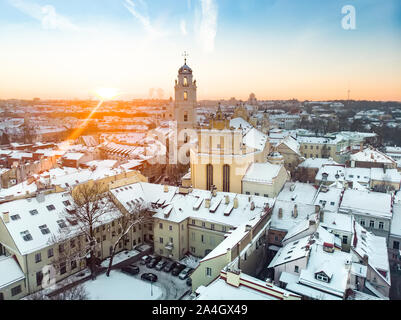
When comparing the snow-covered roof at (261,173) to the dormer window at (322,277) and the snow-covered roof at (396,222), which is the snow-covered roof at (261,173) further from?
the dormer window at (322,277)

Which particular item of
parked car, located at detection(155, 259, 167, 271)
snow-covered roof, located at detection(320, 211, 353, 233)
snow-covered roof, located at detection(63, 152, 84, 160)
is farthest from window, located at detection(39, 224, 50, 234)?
snow-covered roof, located at detection(63, 152, 84, 160)

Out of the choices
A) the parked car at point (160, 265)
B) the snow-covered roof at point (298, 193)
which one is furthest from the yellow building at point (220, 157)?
the parked car at point (160, 265)

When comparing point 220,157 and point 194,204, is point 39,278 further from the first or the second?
point 220,157

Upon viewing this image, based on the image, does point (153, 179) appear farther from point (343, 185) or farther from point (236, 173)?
point (343, 185)

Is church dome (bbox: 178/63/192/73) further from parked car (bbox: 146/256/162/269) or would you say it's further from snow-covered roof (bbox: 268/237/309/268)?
snow-covered roof (bbox: 268/237/309/268)

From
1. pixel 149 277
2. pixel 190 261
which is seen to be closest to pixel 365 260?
pixel 190 261

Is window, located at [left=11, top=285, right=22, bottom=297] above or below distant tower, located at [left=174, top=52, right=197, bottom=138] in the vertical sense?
below
